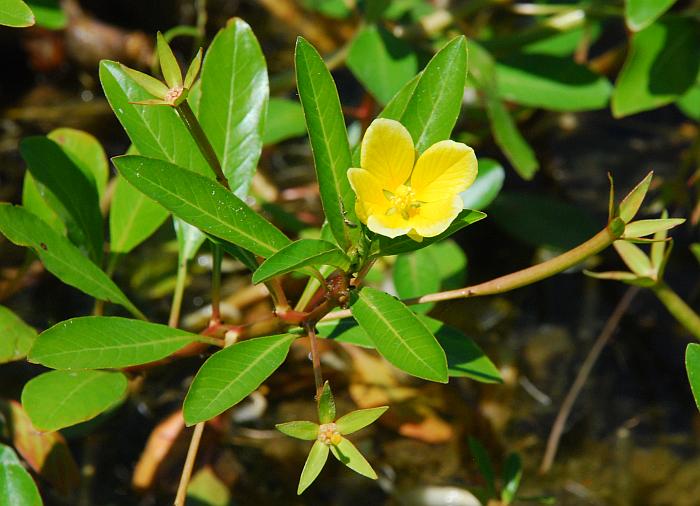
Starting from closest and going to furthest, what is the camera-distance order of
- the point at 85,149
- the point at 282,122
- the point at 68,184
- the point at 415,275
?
1. the point at 68,184
2. the point at 85,149
3. the point at 415,275
4. the point at 282,122

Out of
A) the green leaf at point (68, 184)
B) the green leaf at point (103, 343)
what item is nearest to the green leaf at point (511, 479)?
the green leaf at point (103, 343)

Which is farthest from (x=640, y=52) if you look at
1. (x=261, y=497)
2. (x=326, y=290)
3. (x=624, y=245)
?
(x=261, y=497)

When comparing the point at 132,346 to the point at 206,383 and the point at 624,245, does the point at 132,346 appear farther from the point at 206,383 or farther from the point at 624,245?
the point at 624,245

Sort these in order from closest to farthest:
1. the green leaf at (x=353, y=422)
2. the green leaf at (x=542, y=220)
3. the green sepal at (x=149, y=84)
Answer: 1. the green sepal at (x=149, y=84)
2. the green leaf at (x=353, y=422)
3. the green leaf at (x=542, y=220)

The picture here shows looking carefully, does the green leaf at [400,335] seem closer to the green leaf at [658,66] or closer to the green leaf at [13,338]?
the green leaf at [13,338]

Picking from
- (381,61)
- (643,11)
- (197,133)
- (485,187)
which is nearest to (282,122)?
(381,61)

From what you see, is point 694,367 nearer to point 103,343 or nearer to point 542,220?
point 103,343
